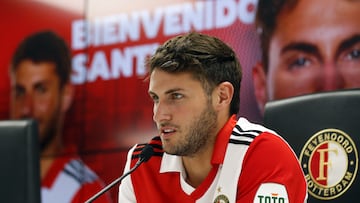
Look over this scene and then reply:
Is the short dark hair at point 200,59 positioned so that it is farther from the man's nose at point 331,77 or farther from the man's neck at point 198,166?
the man's nose at point 331,77

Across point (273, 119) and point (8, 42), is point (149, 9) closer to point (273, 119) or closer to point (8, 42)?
point (8, 42)

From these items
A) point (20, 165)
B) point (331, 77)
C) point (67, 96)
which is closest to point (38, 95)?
point (67, 96)

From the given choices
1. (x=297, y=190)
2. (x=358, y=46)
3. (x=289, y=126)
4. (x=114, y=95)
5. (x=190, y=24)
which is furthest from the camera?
(x=114, y=95)

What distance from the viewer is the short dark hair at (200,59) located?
5.48 ft

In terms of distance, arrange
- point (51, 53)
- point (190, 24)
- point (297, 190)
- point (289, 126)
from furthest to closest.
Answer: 1. point (51, 53)
2. point (190, 24)
3. point (289, 126)
4. point (297, 190)

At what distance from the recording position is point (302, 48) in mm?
2953

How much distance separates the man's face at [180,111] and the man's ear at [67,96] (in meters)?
2.12

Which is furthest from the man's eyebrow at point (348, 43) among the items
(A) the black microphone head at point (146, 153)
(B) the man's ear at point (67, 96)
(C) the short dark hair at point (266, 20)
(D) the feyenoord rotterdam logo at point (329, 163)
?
(B) the man's ear at point (67, 96)

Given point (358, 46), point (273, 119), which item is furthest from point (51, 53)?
point (273, 119)

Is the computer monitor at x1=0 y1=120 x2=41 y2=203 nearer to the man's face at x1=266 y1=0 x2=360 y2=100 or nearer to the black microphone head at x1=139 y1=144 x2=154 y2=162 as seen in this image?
the black microphone head at x1=139 y1=144 x2=154 y2=162

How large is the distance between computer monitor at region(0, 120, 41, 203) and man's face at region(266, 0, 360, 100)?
140cm

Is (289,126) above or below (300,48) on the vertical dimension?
below

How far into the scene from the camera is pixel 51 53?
3.85m

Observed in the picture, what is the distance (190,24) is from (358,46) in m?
0.88
